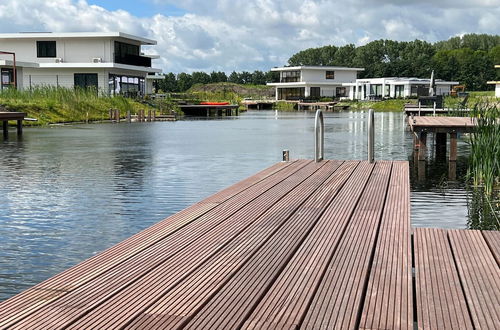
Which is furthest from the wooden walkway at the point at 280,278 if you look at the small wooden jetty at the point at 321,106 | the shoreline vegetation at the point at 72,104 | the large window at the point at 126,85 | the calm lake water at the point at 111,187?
the small wooden jetty at the point at 321,106

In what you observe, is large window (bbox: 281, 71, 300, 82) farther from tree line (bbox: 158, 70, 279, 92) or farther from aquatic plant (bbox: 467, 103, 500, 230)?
aquatic plant (bbox: 467, 103, 500, 230)

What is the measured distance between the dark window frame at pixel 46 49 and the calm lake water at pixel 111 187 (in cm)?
3061

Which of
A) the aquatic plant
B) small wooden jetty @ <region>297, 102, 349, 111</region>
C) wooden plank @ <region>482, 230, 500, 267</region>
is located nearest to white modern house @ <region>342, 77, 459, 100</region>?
small wooden jetty @ <region>297, 102, 349, 111</region>

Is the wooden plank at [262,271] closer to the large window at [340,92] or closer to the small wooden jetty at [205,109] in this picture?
the small wooden jetty at [205,109]

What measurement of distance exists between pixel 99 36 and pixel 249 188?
4367 cm

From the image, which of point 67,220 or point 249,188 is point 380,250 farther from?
point 67,220

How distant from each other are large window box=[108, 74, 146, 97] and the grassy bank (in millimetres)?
6700

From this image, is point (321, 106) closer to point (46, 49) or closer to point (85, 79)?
point (85, 79)

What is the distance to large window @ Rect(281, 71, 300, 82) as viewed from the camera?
9025 centimetres

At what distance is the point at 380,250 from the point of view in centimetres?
426

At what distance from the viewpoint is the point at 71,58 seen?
163 ft

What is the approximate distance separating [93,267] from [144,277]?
1.40ft

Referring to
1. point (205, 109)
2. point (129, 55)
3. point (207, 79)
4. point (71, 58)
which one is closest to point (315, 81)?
point (207, 79)

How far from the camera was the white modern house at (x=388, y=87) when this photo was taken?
81375mm
